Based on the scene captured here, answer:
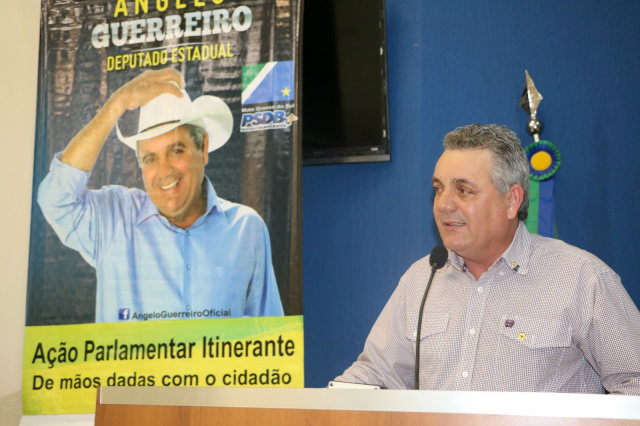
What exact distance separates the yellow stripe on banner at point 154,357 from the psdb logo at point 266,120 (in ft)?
2.60

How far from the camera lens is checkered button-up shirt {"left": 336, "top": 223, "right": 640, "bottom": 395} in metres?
1.89

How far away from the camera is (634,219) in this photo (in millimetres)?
2824

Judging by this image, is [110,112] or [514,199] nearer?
[514,199]

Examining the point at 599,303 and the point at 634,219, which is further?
the point at 634,219

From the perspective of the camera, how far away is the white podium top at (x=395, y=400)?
1.14m

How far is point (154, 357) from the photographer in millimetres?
2756

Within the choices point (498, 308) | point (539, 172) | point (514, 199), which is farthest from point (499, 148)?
point (539, 172)

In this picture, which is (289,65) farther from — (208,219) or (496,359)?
(496,359)

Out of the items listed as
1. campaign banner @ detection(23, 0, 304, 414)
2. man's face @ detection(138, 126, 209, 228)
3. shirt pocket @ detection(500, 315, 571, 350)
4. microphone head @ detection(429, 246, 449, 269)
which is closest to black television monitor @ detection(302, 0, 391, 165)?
campaign banner @ detection(23, 0, 304, 414)

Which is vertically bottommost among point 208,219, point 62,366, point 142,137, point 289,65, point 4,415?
point 4,415

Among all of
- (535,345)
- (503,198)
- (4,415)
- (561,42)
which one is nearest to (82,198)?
(4,415)

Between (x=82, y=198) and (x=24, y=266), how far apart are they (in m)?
0.58

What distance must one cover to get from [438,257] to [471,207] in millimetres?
238

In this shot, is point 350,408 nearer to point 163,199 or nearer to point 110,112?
point 163,199
